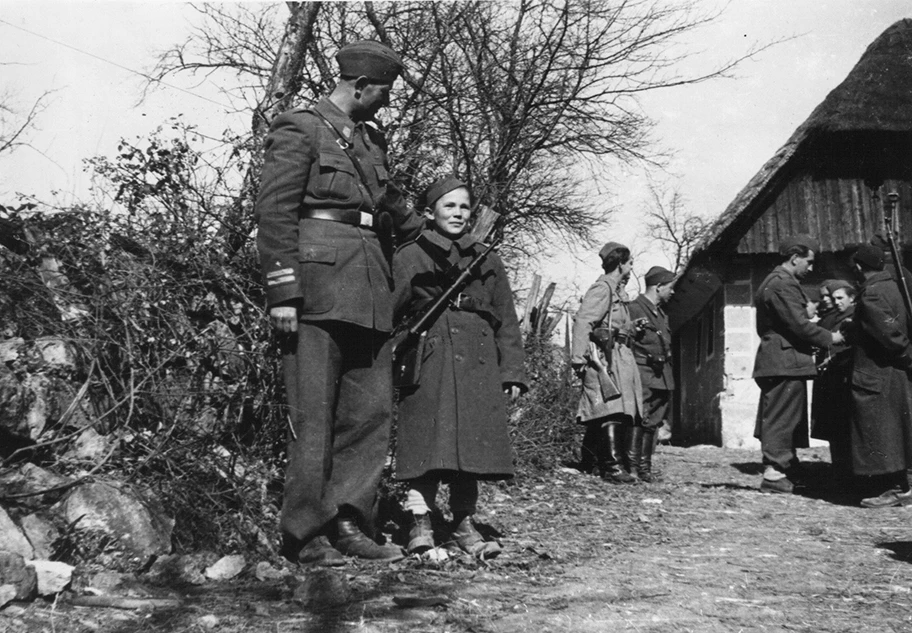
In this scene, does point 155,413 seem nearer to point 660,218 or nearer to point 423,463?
point 423,463

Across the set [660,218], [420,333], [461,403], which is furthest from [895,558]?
[660,218]

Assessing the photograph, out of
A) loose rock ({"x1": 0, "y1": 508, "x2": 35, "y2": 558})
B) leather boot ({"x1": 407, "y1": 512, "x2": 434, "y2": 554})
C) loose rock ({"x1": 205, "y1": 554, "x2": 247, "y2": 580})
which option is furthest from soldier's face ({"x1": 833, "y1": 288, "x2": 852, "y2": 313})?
loose rock ({"x1": 0, "y1": 508, "x2": 35, "y2": 558})

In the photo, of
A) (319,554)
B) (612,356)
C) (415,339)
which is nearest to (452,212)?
(415,339)

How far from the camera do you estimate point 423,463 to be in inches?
176

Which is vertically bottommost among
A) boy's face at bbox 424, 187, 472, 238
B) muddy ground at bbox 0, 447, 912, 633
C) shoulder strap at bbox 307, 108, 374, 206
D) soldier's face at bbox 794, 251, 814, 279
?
muddy ground at bbox 0, 447, 912, 633

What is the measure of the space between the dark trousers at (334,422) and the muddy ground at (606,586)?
0.91ft

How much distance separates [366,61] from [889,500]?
4.86 m

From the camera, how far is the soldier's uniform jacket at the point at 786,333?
7.65 m

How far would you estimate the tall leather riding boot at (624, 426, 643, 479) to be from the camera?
8.39 meters

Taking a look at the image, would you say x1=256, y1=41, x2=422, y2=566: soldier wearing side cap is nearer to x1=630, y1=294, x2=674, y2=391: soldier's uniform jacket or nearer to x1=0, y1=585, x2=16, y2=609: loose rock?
x1=0, y1=585, x2=16, y2=609: loose rock

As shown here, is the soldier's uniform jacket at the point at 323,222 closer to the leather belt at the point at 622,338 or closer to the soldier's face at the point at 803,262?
the leather belt at the point at 622,338

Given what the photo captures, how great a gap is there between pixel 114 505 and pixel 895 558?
3.58 m

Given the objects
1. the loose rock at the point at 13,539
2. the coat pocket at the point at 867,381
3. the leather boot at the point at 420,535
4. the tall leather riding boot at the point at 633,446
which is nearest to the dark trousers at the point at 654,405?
the tall leather riding boot at the point at 633,446

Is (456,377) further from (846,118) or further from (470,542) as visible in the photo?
(846,118)
